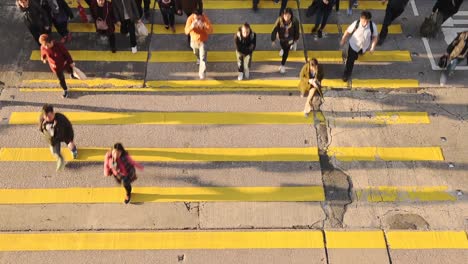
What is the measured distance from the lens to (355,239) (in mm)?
8641

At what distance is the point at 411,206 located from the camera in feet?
29.8

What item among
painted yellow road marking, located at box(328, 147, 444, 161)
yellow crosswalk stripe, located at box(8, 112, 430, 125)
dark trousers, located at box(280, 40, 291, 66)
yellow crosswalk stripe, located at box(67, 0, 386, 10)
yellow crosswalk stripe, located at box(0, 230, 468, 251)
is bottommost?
yellow crosswalk stripe, located at box(0, 230, 468, 251)

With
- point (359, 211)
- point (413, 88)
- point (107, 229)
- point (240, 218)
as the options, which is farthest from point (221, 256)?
point (413, 88)

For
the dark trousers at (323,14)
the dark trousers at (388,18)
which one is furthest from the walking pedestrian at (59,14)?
the dark trousers at (388,18)

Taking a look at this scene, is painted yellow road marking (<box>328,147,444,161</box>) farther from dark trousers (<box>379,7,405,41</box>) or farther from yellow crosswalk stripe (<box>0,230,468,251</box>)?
dark trousers (<box>379,7,405,41</box>)

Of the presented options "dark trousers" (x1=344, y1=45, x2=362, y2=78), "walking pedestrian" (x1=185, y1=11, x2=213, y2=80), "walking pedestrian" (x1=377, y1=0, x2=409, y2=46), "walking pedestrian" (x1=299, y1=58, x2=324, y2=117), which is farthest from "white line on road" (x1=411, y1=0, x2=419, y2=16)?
"walking pedestrian" (x1=185, y1=11, x2=213, y2=80)

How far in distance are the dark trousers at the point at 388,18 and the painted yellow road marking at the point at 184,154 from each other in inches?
153

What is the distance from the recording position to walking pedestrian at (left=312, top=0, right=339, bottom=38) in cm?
1109

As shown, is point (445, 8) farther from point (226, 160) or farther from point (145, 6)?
point (145, 6)

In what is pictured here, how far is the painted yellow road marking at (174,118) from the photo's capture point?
10.2m

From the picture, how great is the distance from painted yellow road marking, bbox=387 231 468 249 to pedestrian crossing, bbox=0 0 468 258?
0.02 meters

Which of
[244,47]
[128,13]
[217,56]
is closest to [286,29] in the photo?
[244,47]

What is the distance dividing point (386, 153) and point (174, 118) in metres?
4.55

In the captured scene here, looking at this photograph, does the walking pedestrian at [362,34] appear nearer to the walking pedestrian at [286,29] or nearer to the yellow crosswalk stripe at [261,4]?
the walking pedestrian at [286,29]
